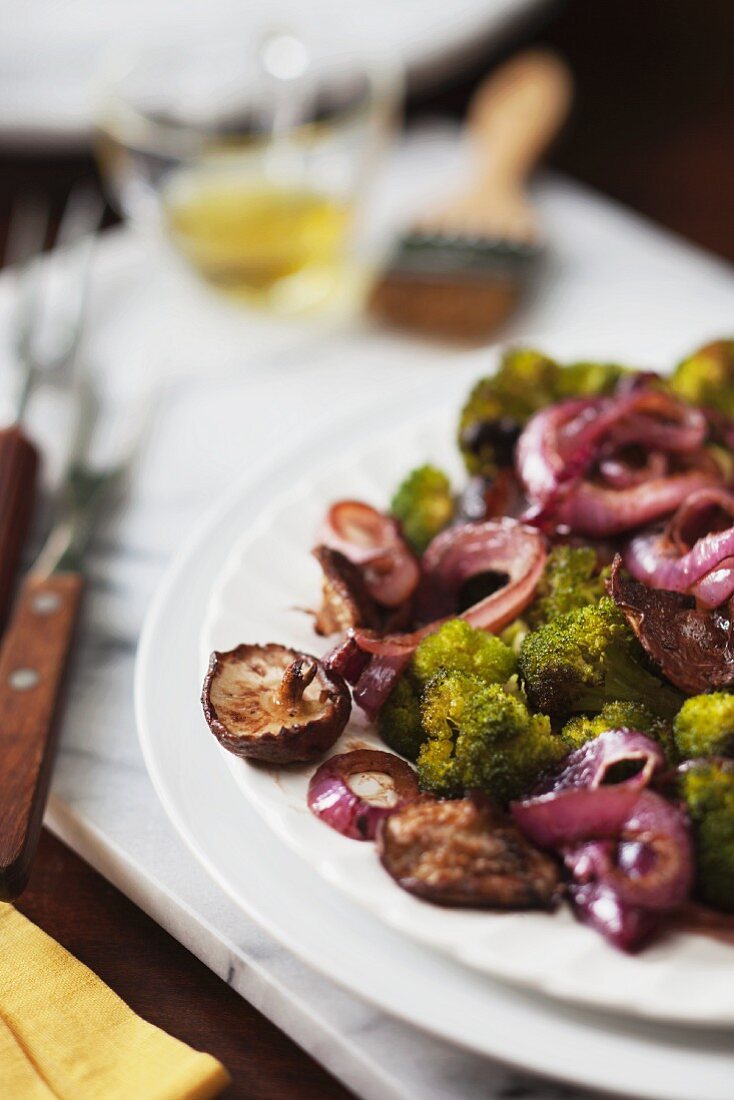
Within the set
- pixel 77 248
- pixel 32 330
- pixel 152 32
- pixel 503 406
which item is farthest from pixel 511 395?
pixel 152 32

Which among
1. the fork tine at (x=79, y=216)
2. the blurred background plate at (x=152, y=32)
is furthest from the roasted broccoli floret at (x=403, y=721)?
the blurred background plate at (x=152, y=32)

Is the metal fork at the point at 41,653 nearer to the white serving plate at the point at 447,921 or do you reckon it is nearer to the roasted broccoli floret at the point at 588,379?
the white serving plate at the point at 447,921

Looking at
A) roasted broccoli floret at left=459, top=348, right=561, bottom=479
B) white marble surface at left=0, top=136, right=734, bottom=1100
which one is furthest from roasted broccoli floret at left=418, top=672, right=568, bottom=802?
roasted broccoli floret at left=459, top=348, right=561, bottom=479

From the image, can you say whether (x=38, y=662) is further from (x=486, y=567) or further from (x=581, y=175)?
(x=581, y=175)

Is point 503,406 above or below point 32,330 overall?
above

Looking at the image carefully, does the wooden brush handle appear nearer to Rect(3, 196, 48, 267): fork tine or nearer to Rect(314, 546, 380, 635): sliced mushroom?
Rect(3, 196, 48, 267): fork tine

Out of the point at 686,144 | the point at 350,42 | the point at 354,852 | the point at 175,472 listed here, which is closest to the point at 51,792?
the point at 354,852

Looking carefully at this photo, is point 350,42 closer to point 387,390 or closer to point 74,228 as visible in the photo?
point 74,228

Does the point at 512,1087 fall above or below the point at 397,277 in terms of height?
below
